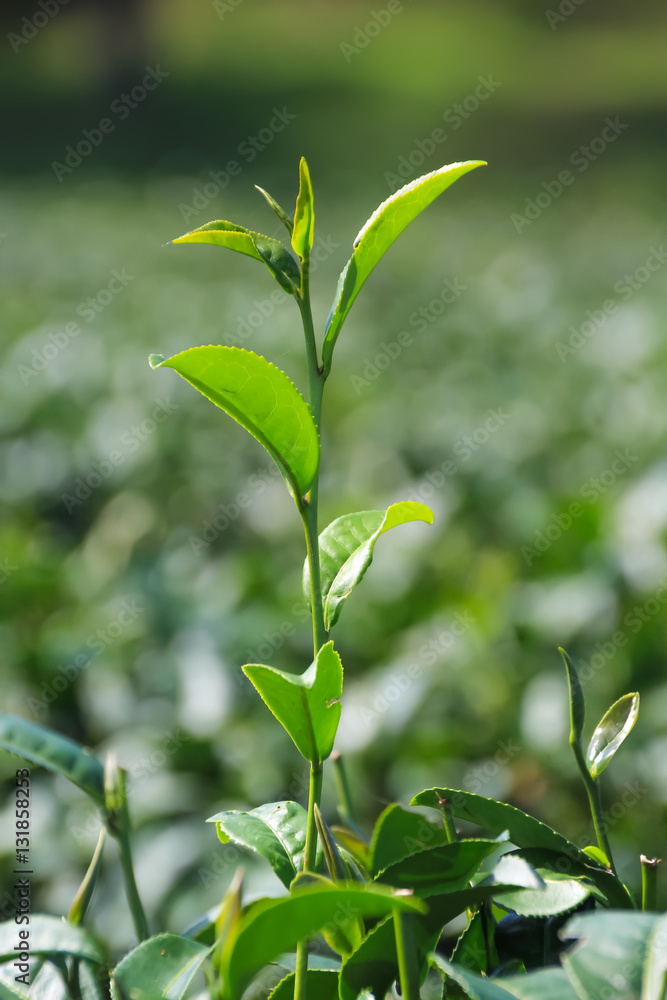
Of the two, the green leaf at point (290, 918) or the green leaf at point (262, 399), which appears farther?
the green leaf at point (262, 399)

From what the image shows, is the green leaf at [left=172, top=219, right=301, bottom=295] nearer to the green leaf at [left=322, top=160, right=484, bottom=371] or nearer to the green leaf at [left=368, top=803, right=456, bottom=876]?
the green leaf at [left=322, top=160, right=484, bottom=371]

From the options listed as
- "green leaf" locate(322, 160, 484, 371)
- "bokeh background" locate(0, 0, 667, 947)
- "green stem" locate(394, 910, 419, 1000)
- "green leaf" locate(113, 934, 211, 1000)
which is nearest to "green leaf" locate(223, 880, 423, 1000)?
"green stem" locate(394, 910, 419, 1000)

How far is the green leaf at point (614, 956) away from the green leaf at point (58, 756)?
0.27 metres

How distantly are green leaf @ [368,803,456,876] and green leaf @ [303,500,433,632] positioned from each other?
108 mm

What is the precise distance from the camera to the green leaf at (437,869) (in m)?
0.41

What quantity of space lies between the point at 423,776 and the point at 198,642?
1.63 feet

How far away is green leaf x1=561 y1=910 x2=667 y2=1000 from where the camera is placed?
337 mm

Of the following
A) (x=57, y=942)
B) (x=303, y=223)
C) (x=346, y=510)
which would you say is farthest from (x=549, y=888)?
(x=346, y=510)

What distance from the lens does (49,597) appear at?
198cm

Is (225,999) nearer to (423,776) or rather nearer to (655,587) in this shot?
(423,776)

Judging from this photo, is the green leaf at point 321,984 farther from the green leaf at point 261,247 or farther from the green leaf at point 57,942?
the green leaf at point 261,247

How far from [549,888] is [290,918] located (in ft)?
0.63

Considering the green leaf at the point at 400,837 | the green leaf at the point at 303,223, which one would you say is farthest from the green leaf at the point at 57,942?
the green leaf at the point at 303,223

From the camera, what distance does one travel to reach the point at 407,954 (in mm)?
363
